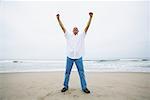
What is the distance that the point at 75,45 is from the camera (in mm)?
4219

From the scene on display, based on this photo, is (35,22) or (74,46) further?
(35,22)

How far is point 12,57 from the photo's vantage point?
20938 millimetres

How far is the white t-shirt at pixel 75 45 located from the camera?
4216mm

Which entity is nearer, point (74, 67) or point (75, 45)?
point (75, 45)

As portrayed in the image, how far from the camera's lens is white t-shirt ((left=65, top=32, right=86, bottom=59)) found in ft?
13.8

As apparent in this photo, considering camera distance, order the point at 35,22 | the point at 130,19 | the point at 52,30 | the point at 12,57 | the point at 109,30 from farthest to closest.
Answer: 1. the point at 12,57
2. the point at 52,30
3. the point at 109,30
4. the point at 35,22
5. the point at 130,19

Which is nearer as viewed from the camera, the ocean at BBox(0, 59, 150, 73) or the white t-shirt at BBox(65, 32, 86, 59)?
the white t-shirt at BBox(65, 32, 86, 59)

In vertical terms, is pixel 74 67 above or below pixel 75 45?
below

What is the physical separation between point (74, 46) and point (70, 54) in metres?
0.20

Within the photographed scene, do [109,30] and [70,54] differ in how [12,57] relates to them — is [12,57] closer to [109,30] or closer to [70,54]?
[109,30]

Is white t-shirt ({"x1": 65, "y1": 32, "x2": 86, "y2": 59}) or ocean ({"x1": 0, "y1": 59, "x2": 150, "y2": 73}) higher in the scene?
white t-shirt ({"x1": 65, "y1": 32, "x2": 86, "y2": 59})

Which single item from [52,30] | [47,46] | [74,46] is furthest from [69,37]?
[47,46]

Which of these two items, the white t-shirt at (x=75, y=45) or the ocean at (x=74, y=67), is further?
the ocean at (x=74, y=67)

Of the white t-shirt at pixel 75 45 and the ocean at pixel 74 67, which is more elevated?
the white t-shirt at pixel 75 45
